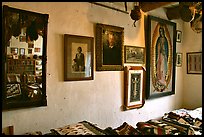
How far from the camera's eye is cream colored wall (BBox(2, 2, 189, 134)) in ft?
6.37

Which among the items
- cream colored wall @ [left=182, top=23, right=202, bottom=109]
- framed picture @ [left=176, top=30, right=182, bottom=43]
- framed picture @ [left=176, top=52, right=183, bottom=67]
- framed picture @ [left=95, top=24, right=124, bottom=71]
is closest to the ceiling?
framed picture @ [left=95, top=24, right=124, bottom=71]

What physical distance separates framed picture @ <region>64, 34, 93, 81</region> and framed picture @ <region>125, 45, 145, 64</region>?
1.94ft

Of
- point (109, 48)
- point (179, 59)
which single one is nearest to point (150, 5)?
point (109, 48)

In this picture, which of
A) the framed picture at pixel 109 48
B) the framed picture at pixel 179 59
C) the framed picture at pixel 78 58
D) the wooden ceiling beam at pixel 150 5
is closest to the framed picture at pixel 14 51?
the framed picture at pixel 78 58

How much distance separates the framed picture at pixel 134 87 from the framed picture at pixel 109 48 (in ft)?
0.59

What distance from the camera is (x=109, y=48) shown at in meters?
2.49

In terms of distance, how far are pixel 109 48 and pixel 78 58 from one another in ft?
1.50

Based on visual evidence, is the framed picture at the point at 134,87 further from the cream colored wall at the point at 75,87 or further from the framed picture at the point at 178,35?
the framed picture at the point at 178,35

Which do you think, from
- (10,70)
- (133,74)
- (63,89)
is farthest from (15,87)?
(133,74)

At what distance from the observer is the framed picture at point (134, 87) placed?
268cm

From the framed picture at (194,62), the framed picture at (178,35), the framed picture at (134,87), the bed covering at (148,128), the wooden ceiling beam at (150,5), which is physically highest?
the wooden ceiling beam at (150,5)

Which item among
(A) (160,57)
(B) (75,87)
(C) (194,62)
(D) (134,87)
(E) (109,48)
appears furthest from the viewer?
(C) (194,62)

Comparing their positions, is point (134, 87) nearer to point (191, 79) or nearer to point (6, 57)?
point (191, 79)

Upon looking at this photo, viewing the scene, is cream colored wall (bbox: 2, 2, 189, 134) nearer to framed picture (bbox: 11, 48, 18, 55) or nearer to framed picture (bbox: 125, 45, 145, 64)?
framed picture (bbox: 125, 45, 145, 64)
